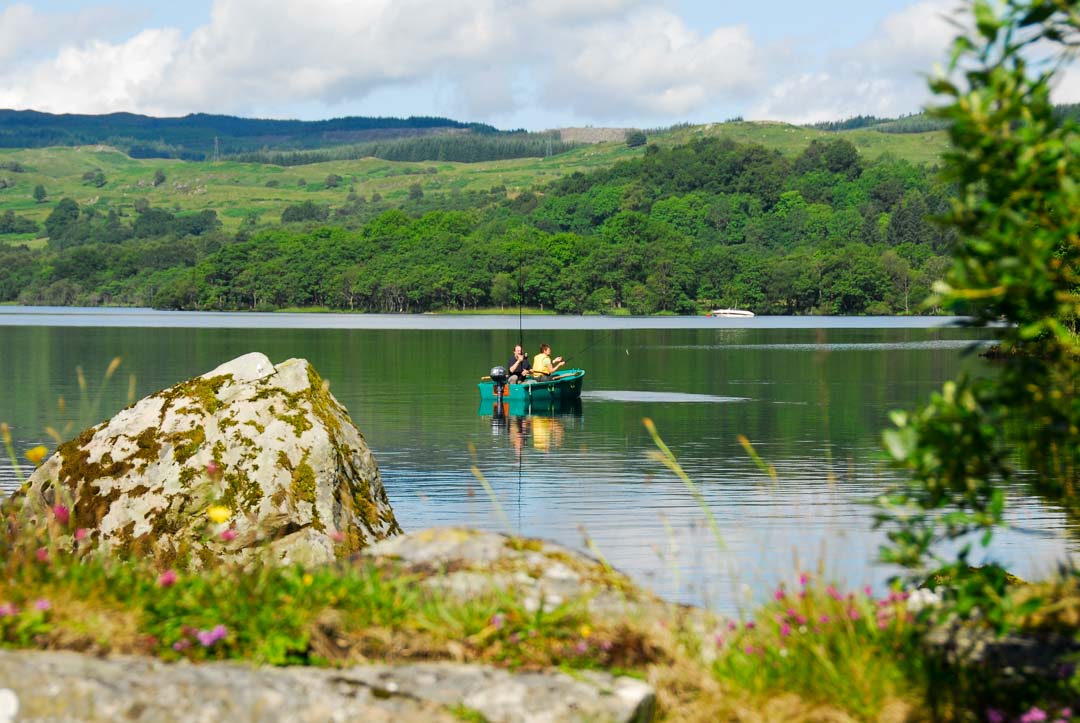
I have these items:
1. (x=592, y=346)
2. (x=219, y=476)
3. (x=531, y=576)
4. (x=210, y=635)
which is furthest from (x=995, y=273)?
(x=592, y=346)

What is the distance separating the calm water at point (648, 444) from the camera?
19.0 metres

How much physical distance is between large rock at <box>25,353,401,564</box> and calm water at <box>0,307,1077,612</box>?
2.54 metres

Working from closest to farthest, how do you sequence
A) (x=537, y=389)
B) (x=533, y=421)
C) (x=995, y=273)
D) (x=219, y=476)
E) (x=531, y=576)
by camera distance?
(x=995, y=273), (x=531, y=576), (x=219, y=476), (x=533, y=421), (x=537, y=389)

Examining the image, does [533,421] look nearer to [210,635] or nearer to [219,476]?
[219,476]

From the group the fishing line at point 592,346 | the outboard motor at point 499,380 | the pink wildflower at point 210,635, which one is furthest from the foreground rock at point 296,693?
the fishing line at point 592,346

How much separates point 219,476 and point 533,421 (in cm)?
3126

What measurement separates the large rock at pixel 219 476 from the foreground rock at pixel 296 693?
23.4ft

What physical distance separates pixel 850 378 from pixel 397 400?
80.0 feet

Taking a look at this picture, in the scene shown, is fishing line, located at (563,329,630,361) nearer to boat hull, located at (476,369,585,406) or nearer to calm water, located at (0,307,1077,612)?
calm water, located at (0,307,1077,612)

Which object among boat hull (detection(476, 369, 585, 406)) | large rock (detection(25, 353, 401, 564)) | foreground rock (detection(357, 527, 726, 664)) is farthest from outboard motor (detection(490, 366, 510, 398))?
foreground rock (detection(357, 527, 726, 664))

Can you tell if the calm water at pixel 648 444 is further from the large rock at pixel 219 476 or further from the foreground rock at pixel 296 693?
the large rock at pixel 219 476

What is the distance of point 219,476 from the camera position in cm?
1298

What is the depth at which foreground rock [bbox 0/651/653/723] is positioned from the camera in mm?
5340

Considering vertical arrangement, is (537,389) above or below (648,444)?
above
